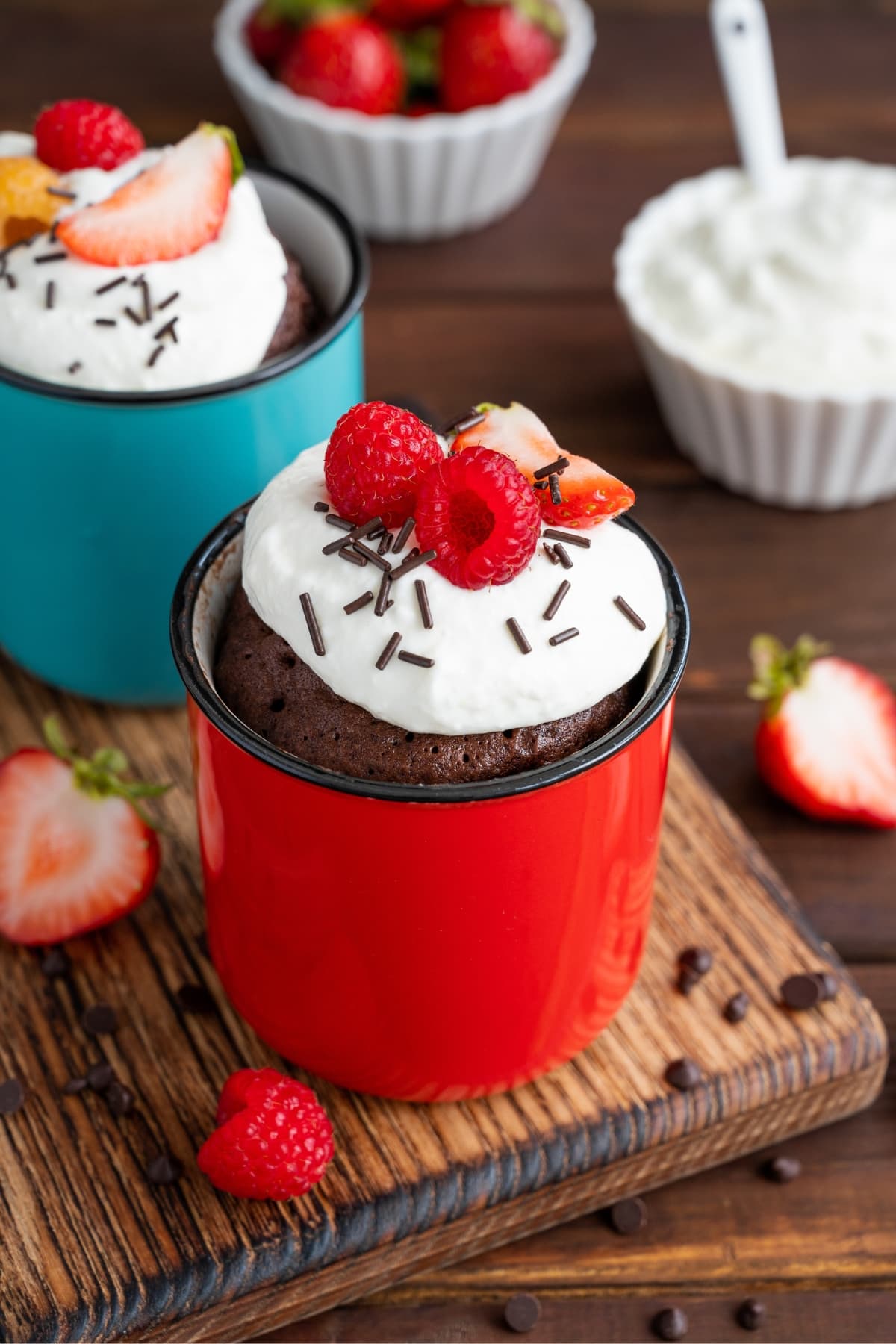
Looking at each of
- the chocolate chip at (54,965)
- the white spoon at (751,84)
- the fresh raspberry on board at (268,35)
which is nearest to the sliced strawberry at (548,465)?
the chocolate chip at (54,965)

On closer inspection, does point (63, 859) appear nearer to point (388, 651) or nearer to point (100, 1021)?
point (100, 1021)

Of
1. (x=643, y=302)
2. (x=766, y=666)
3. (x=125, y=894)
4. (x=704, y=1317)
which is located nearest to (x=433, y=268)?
(x=643, y=302)

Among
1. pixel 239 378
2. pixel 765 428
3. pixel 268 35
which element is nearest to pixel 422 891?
pixel 239 378

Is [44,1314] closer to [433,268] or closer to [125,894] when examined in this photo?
[125,894]

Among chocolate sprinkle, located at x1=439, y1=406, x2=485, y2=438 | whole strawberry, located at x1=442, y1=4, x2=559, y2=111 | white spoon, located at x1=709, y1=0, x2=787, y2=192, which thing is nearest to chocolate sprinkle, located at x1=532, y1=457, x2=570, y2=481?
chocolate sprinkle, located at x1=439, y1=406, x2=485, y2=438

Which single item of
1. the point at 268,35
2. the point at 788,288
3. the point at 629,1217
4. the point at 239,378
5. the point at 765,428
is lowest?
the point at 629,1217
